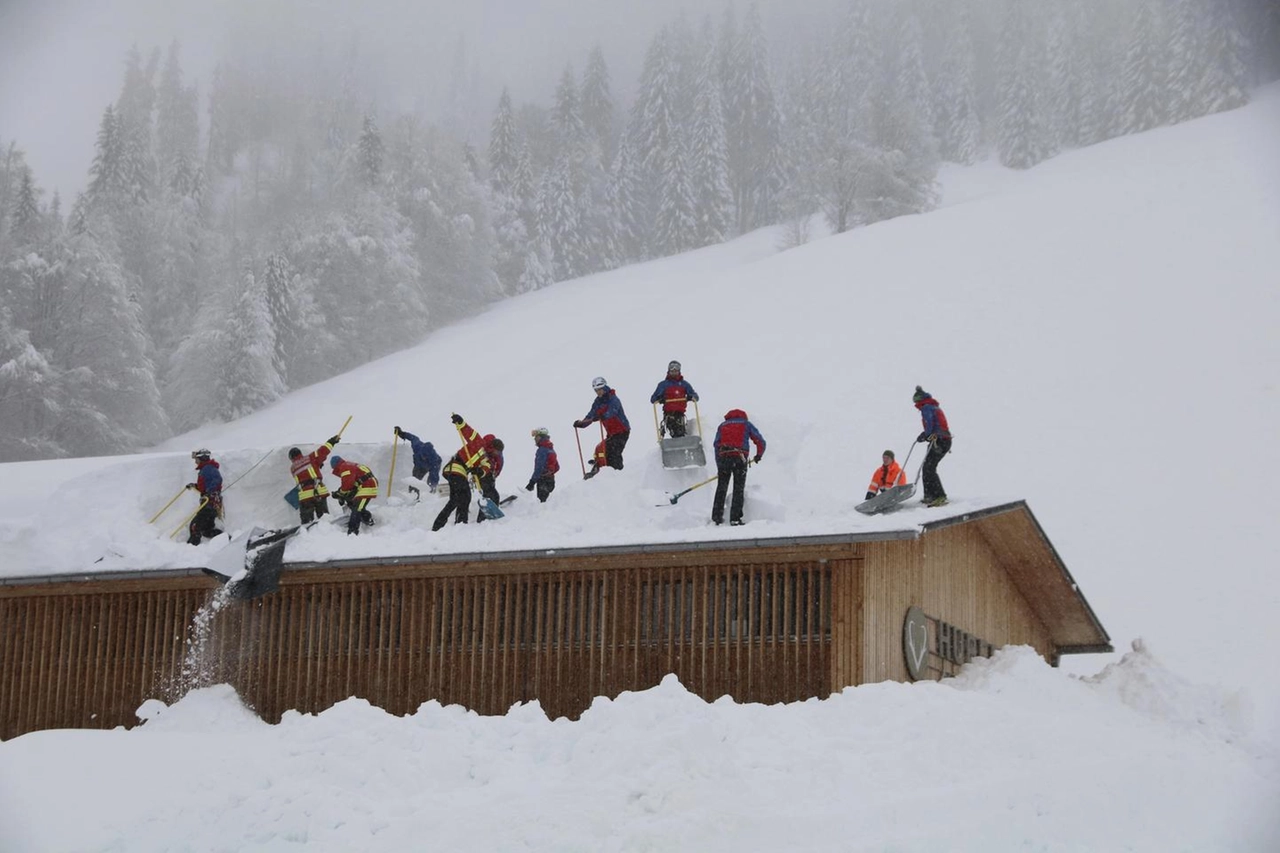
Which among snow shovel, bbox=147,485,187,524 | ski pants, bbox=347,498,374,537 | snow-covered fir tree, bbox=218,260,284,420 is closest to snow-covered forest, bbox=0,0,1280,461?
snow-covered fir tree, bbox=218,260,284,420

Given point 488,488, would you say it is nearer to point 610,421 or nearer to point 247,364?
point 610,421

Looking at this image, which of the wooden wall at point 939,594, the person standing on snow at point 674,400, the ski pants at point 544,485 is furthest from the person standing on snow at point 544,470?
the wooden wall at point 939,594

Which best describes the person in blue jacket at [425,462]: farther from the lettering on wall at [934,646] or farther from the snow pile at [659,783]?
the lettering on wall at [934,646]

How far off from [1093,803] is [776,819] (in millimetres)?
2359

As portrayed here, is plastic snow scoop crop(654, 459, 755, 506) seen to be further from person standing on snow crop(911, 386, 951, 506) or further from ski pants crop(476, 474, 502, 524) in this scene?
ski pants crop(476, 474, 502, 524)

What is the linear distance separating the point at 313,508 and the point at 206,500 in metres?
1.29

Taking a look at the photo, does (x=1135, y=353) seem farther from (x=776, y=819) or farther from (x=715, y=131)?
(x=715, y=131)

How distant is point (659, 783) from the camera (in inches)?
308

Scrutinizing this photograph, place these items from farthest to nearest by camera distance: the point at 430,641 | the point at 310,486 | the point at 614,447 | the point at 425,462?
the point at 425,462
the point at 310,486
the point at 614,447
the point at 430,641

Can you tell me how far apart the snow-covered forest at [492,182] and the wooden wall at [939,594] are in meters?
30.2

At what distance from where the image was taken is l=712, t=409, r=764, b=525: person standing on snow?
12.5m

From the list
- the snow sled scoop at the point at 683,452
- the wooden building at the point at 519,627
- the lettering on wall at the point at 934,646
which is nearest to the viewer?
the wooden building at the point at 519,627

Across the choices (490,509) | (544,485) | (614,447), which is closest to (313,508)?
(490,509)

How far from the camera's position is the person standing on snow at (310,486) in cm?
1526
